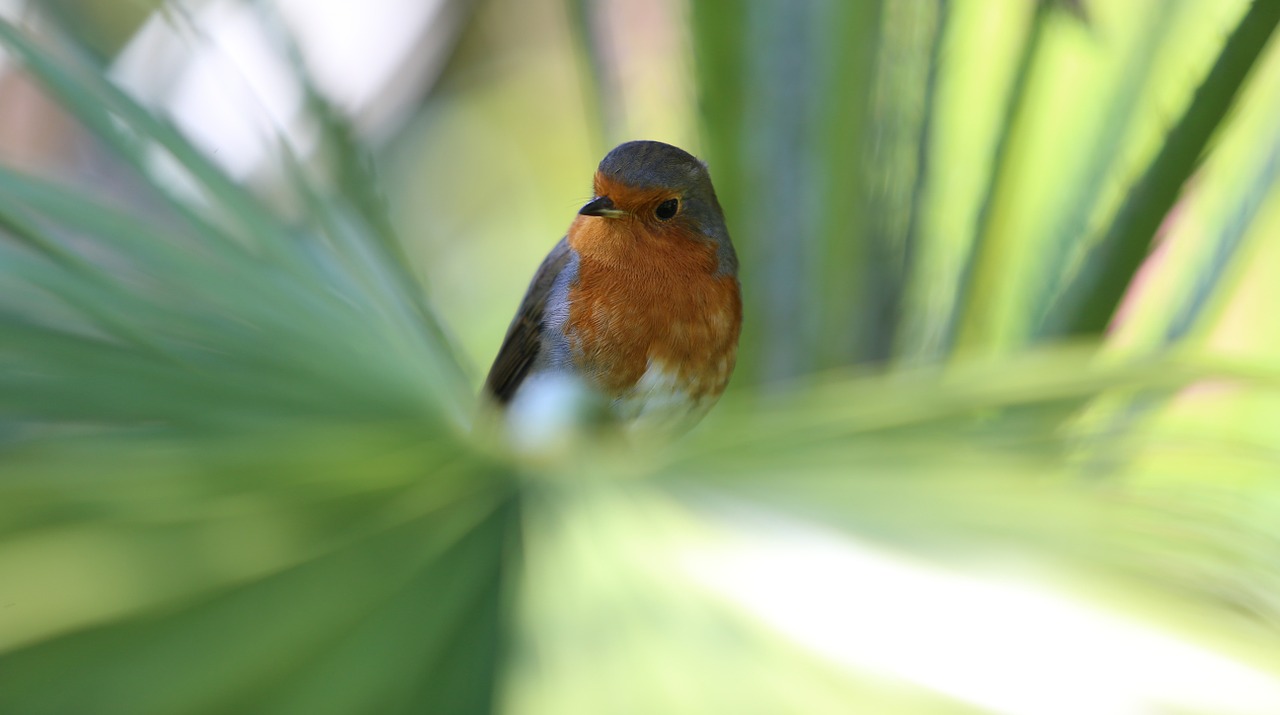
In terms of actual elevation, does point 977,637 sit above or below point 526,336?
below

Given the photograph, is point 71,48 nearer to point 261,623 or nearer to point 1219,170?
point 261,623

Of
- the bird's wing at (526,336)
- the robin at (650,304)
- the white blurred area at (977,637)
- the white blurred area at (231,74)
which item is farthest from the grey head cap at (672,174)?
the white blurred area at (977,637)

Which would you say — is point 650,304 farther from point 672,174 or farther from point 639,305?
point 672,174

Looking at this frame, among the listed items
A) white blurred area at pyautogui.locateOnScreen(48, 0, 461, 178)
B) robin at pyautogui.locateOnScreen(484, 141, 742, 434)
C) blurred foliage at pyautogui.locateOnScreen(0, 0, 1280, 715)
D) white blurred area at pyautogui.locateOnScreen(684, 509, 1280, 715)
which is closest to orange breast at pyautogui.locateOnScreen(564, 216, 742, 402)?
robin at pyautogui.locateOnScreen(484, 141, 742, 434)

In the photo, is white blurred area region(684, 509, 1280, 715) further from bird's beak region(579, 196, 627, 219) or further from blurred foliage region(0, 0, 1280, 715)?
bird's beak region(579, 196, 627, 219)

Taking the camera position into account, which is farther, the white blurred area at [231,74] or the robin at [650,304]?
the robin at [650,304]

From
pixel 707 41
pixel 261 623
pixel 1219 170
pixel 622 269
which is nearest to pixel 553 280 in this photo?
pixel 622 269

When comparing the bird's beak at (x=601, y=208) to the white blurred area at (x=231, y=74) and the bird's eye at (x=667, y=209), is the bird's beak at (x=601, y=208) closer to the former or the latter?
the bird's eye at (x=667, y=209)

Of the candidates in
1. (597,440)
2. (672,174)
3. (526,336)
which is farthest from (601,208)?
(597,440)
